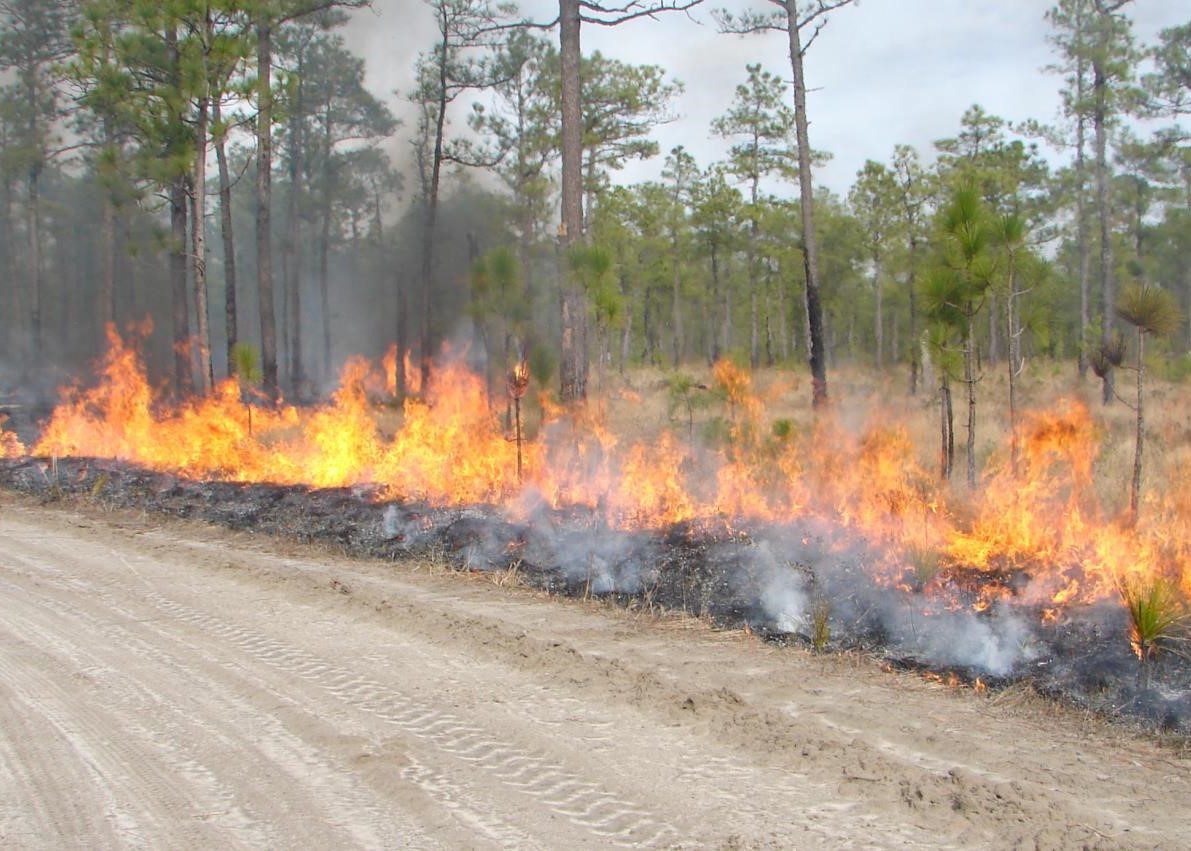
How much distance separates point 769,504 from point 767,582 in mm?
2029

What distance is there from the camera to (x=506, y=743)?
4.50 m

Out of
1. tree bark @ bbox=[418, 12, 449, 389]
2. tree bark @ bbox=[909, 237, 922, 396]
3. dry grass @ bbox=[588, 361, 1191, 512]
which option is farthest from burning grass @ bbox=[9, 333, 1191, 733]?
tree bark @ bbox=[418, 12, 449, 389]

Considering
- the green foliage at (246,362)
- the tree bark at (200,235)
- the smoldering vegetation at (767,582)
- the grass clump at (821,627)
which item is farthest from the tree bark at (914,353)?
the tree bark at (200,235)

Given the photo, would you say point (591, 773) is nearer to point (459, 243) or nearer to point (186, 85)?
point (186, 85)

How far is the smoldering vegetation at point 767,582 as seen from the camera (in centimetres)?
557

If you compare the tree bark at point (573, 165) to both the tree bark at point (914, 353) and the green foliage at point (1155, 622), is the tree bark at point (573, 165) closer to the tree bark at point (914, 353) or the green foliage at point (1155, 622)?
the tree bark at point (914, 353)

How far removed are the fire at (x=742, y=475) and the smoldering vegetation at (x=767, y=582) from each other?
0.20 metres

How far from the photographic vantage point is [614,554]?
850 centimetres

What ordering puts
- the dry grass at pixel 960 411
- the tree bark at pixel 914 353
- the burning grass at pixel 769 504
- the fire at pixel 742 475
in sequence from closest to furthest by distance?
the burning grass at pixel 769 504 → the fire at pixel 742 475 → the dry grass at pixel 960 411 → the tree bark at pixel 914 353

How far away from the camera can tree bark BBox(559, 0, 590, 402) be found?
13.0m

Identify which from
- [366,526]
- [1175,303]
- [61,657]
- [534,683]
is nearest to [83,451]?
[366,526]

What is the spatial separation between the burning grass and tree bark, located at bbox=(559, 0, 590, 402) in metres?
0.77

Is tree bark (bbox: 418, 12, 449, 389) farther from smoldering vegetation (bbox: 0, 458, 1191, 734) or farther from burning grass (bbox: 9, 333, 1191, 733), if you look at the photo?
smoldering vegetation (bbox: 0, 458, 1191, 734)

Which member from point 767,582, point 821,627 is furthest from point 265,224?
point 821,627
